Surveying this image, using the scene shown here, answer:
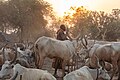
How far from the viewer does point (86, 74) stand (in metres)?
9.57

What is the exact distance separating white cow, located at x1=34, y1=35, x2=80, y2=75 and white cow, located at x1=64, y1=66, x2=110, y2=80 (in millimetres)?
2076

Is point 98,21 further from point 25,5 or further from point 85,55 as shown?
point 85,55

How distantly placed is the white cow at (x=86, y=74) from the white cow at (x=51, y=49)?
2076mm

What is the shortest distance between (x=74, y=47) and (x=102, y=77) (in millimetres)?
2738

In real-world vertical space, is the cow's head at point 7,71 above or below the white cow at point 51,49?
below

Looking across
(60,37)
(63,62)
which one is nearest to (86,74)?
(63,62)

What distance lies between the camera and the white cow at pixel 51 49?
12266 millimetres

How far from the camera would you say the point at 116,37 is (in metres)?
41.4

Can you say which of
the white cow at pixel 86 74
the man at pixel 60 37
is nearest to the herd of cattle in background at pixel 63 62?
the white cow at pixel 86 74

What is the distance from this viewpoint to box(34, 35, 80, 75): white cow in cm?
1227

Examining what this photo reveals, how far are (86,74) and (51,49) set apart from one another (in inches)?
123

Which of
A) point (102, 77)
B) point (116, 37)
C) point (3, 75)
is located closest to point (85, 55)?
point (102, 77)

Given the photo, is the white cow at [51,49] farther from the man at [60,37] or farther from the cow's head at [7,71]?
the cow's head at [7,71]

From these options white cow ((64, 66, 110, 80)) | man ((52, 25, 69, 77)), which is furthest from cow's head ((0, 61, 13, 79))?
man ((52, 25, 69, 77))
